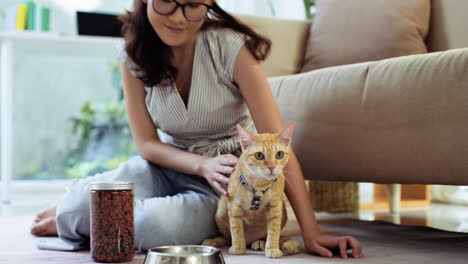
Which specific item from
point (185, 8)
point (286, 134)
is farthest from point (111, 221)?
point (185, 8)

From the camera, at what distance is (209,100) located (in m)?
1.59

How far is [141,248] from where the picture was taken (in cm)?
145

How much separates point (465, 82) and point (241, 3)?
2366 mm

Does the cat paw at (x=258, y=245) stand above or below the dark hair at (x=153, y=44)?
below

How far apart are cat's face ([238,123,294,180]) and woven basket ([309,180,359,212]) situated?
3.94 ft

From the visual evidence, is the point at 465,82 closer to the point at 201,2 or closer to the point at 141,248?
the point at 201,2

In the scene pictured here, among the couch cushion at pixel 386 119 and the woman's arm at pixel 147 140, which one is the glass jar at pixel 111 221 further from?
the couch cushion at pixel 386 119

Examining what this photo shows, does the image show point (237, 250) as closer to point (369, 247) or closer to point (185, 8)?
point (369, 247)

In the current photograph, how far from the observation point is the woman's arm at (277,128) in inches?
54.4

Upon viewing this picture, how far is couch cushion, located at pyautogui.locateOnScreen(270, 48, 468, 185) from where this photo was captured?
1343 millimetres

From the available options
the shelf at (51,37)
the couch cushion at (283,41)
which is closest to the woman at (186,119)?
the couch cushion at (283,41)

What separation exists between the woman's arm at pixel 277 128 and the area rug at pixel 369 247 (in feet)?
0.14

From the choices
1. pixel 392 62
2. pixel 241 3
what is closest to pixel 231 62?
pixel 392 62

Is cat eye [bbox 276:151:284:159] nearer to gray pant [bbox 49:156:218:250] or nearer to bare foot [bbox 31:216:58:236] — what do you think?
gray pant [bbox 49:156:218:250]
